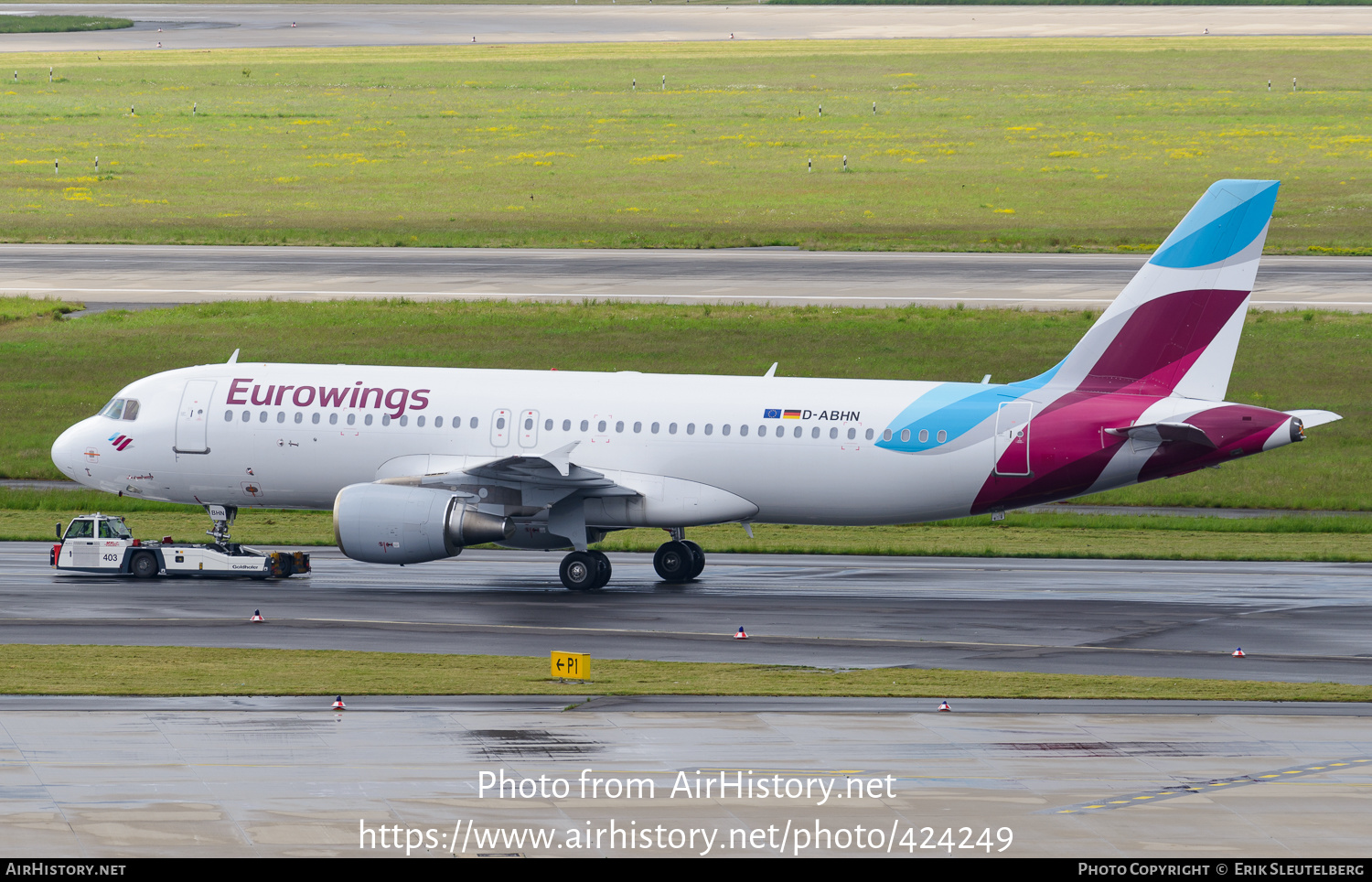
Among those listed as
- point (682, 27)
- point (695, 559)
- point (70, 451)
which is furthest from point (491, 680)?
point (682, 27)

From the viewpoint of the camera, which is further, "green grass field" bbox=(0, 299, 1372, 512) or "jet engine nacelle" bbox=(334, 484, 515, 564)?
"green grass field" bbox=(0, 299, 1372, 512)

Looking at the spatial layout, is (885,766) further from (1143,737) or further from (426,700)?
(426,700)

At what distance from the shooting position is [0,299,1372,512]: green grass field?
2419 inches

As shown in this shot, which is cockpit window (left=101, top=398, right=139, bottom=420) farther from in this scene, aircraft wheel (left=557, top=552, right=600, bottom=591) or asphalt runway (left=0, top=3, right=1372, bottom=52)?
asphalt runway (left=0, top=3, right=1372, bottom=52)

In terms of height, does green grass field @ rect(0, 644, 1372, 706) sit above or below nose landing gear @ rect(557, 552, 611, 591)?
below

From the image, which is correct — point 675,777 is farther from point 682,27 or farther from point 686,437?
point 682,27

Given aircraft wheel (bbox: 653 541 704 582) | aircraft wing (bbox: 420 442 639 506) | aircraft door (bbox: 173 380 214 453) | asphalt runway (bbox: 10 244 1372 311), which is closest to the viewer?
aircraft wing (bbox: 420 442 639 506)

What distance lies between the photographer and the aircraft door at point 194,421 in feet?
133

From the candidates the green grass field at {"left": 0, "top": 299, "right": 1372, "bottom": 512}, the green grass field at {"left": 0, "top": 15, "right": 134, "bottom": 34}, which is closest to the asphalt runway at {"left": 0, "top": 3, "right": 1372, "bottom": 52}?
the green grass field at {"left": 0, "top": 15, "right": 134, "bottom": 34}

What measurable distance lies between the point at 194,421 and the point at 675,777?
72.3 feet

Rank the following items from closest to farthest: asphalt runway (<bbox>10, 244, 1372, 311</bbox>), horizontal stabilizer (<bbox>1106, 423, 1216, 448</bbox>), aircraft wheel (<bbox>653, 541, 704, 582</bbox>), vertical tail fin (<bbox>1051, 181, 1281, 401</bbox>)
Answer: horizontal stabilizer (<bbox>1106, 423, 1216, 448</bbox>)
vertical tail fin (<bbox>1051, 181, 1281, 401</bbox>)
aircraft wheel (<bbox>653, 541, 704, 582</bbox>)
asphalt runway (<bbox>10, 244, 1372, 311</bbox>)

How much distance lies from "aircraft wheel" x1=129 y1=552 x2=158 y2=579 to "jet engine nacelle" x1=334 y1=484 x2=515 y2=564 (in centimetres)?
532

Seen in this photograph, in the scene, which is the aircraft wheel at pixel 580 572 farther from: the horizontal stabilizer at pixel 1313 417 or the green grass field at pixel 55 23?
the green grass field at pixel 55 23

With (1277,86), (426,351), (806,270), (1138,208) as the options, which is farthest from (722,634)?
(1277,86)
